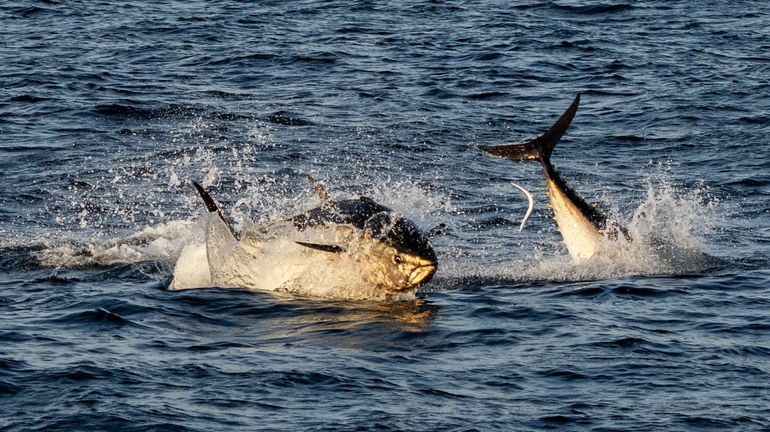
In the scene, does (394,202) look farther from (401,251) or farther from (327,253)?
(401,251)

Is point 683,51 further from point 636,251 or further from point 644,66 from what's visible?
point 636,251

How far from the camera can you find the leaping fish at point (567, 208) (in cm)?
1931

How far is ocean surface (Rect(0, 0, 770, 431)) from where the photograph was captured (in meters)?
13.0

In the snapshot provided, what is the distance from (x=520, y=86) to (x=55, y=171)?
12.0 metres

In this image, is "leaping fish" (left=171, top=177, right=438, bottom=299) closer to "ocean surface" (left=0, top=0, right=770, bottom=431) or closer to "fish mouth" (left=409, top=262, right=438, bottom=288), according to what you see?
"fish mouth" (left=409, top=262, right=438, bottom=288)

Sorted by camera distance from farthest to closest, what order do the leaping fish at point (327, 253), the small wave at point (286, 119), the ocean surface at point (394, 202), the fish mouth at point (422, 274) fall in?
the small wave at point (286, 119), the leaping fish at point (327, 253), the fish mouth at point (422, 274), the ocean surface at point (394, 202)

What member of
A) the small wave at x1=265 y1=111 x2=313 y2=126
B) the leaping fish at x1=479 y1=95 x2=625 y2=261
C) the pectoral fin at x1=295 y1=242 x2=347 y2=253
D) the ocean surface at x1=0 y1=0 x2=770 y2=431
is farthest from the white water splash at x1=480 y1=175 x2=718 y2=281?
the small wave at x1=265 y1=111 x2=313 y2=126

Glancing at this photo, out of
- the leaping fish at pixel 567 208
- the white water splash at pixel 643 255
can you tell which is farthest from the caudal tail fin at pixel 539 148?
the white water splash at pixel 643 255

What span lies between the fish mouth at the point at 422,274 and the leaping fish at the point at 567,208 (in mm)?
3715

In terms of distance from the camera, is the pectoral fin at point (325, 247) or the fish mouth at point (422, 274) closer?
the pectoral fin at point (325, 247)

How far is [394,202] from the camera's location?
61.5 ft

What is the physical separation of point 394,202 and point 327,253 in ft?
7.59

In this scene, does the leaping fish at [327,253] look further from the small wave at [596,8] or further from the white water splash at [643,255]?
the small wave at [596,8]

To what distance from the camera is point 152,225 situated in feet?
71.5
